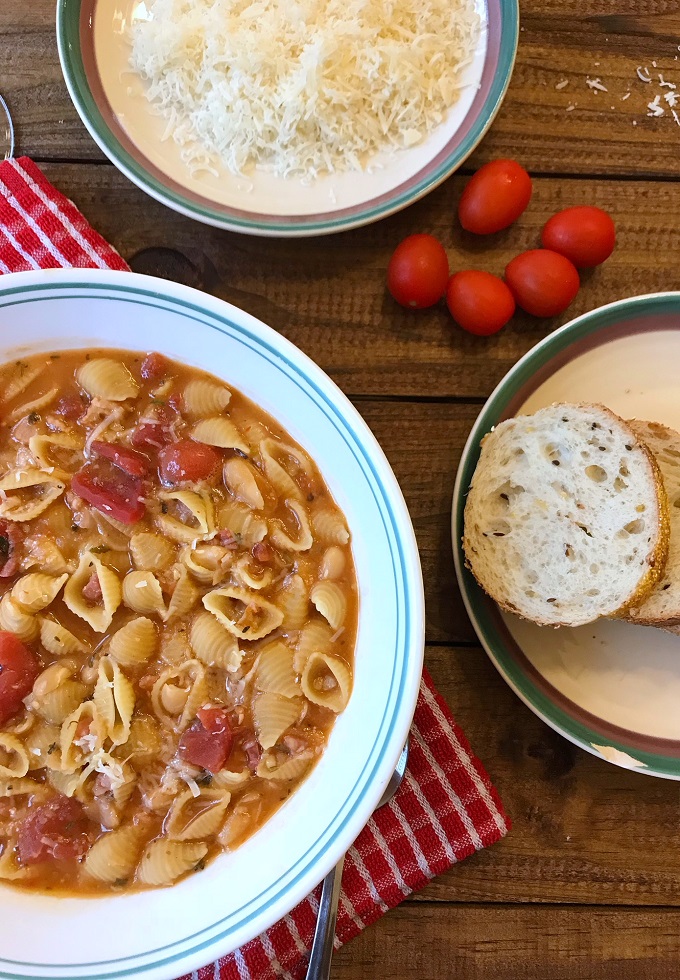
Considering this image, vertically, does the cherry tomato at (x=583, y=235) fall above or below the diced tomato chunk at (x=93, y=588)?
above

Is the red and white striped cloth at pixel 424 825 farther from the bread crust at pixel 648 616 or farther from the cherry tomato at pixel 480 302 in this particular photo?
the cherry tomato at pixel 480 302

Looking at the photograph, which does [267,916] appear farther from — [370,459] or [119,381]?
[119,381]

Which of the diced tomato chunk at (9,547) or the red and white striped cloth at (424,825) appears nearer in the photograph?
the diced tomato chunk at (9,547)

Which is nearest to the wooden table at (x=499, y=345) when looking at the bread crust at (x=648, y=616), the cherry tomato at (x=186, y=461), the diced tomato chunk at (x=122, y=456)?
the bread crust at (x=648, y=616)

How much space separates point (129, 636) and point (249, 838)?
0.75m

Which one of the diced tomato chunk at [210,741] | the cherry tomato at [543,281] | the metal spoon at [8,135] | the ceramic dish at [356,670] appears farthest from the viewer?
the metal spoon at [8,135]

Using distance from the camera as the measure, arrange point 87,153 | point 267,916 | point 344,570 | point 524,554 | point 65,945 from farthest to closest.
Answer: point 87,153 < point 524,554 < point 344,570 < point 65,945 < point 267,916

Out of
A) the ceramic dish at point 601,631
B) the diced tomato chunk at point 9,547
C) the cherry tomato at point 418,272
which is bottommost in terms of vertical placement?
the ceramic dish at point 601,631

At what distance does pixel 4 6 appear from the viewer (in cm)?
293

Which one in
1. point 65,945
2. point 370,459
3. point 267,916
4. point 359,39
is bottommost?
point 65,945

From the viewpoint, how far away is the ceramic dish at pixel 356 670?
6.64 ft

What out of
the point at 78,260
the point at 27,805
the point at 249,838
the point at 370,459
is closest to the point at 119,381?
the point at 78,260

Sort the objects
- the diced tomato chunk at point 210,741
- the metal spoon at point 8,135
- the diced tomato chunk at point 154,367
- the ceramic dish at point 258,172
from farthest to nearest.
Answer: the metal spoon at point 8,135 → the ceramic dish at point 258,172 → the diced tomato chunk at point 154,367 → the diced tomato chunk at point 210,741

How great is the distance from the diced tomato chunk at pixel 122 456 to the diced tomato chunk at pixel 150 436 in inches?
1.5
